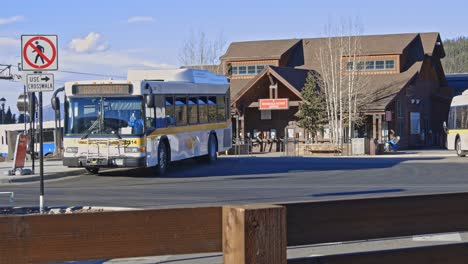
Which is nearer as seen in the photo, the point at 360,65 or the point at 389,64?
the point at 360,65

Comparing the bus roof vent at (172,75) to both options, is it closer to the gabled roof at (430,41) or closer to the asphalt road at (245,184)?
the asphalt road at (245,184)

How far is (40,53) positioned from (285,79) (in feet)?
122

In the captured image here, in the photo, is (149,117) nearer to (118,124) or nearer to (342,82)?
(118,124)

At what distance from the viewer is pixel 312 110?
1966 inches

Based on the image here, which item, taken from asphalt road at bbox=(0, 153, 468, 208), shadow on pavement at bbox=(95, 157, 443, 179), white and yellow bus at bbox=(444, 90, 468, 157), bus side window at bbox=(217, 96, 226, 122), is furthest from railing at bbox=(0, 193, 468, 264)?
white and yellow bus at bbox=(444, 90, 468, 157)

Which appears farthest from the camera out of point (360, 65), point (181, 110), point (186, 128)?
point (360, 65)

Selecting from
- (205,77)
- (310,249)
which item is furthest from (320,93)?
(310,249)

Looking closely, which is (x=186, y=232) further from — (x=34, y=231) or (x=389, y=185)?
(x=389, y=185)

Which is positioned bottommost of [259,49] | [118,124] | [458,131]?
[458,131]

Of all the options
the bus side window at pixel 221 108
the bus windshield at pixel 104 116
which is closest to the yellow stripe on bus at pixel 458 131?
the bus side window at pixel 221 108

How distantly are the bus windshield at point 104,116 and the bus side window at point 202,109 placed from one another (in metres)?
4.45

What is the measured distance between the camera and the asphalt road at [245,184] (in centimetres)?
1673

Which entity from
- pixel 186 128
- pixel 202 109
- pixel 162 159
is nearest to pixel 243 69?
pixel 202 109

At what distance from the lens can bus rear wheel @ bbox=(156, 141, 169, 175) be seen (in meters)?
23.2
